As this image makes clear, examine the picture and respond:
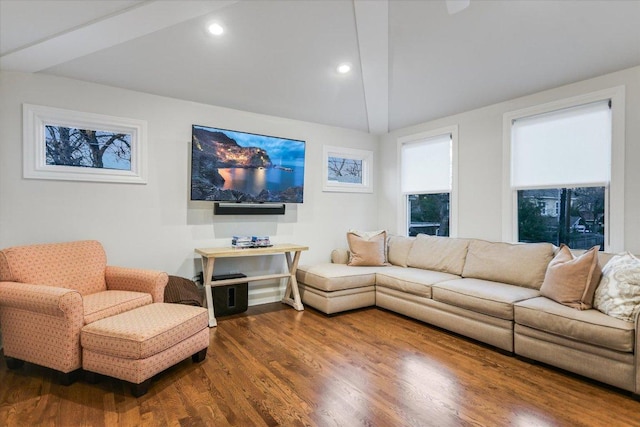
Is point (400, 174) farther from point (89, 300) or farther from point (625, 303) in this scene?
point (89, 300)

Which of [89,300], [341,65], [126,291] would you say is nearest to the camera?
[89,300]

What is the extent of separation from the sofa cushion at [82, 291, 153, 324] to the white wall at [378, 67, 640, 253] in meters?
3.60

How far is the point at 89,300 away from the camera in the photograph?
8.39ft

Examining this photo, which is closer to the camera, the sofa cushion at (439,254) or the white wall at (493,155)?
the white wall at (493,155)

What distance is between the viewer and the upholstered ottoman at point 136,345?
2.06m

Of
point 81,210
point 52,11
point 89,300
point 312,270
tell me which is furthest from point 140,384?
point 52,11

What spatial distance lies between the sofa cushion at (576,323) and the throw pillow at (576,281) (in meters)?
0.07

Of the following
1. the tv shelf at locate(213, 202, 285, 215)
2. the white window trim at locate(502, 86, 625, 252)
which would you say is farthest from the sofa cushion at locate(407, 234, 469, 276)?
the tv shelf at locate(213, 202, 285, 215)

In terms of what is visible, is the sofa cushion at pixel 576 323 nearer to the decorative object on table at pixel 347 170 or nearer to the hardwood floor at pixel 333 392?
the hardwood floor at pixel 333 392

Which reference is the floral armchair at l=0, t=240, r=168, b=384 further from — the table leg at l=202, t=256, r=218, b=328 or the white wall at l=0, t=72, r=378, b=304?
the table leg at l=202, t=256, r=218, b=328

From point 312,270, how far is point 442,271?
1.53 m

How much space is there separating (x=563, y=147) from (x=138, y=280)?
165 inches

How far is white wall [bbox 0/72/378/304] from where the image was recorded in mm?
2898

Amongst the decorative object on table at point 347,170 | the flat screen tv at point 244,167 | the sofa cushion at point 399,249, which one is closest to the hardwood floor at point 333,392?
the sofa cushion at point 399,249
